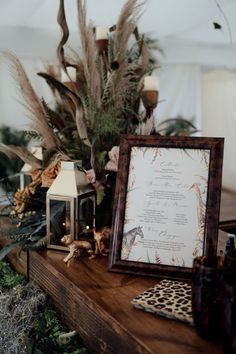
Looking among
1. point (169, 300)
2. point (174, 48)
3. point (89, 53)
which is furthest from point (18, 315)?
point (174, 48)

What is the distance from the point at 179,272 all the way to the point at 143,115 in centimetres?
70

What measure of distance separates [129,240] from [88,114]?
0.46 meters

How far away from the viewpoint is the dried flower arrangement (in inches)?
45.6

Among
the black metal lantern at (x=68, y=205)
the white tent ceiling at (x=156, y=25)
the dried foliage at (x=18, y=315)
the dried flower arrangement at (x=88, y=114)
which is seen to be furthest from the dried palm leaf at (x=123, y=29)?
the white tent ceiling at (x=156, y=25)

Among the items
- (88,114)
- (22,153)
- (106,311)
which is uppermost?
(88,114)

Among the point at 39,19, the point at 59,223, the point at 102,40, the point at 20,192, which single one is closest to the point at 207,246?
the point at 59,223

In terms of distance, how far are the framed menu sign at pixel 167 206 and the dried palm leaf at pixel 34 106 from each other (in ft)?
1.21

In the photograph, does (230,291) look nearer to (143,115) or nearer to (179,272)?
(179,272)

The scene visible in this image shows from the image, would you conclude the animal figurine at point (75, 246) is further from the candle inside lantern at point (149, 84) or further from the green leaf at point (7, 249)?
the candle inside lantern at point (149, 84)

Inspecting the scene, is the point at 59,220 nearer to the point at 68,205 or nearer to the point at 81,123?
the point at 68,205

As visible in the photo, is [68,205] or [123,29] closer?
[68,205]

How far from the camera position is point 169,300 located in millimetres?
762

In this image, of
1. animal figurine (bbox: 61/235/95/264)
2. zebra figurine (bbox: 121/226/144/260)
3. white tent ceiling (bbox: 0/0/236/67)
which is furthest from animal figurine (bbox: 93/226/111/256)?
white tent ceiling (bbox: 0/0/236/67)

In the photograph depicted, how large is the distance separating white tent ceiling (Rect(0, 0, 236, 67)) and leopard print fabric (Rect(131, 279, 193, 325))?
1.88 m
